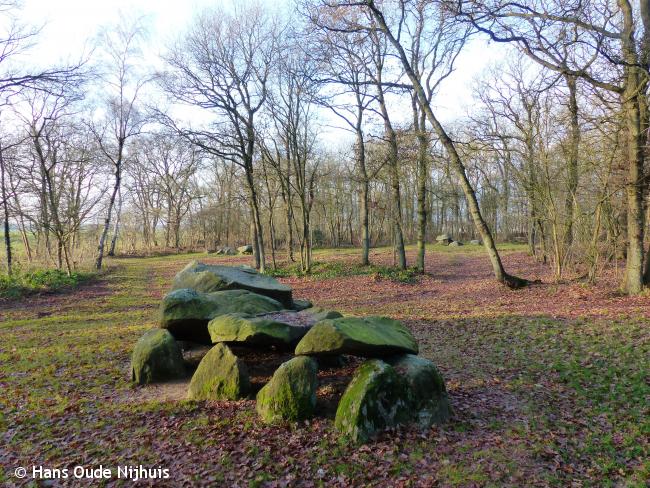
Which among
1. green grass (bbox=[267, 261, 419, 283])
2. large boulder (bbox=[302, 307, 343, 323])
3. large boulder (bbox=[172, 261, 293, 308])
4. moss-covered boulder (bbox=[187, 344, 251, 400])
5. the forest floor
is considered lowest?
the forest floor

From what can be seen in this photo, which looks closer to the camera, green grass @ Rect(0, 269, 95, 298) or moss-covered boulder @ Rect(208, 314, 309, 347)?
moss-covered boulder @ Rect(208, 314, 309, 347)

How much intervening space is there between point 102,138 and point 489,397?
31.0 meters

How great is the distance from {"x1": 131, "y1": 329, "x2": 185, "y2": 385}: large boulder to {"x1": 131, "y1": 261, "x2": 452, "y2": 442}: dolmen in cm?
2

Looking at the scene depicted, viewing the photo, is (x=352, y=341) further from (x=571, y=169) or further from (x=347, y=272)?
(x=347, y=272)

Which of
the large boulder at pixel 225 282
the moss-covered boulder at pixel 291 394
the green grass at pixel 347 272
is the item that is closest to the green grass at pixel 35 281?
the green grass at pixel 347 272

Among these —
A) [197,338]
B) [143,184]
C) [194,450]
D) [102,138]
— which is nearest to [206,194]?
[143,184]

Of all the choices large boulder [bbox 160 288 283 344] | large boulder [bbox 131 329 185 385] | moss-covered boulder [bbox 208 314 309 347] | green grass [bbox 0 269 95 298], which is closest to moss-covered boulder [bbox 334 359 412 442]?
moss-covered boulder [bbox 208 314 309 347]

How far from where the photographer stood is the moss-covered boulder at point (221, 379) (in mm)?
6199

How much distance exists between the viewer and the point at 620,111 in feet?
35.5

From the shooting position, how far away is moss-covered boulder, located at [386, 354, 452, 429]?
208 inches

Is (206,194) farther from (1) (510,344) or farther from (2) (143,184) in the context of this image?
(1) (510,344)

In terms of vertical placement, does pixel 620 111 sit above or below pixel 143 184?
below

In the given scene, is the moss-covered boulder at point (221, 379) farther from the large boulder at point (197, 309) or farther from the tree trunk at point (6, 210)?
the tree trunk at point (6, 210)

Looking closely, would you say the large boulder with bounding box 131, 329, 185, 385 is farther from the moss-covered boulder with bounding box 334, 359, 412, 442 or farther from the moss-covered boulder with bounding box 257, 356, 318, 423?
the moss-covered boulder with bounding box 334, 359, 412, 442
